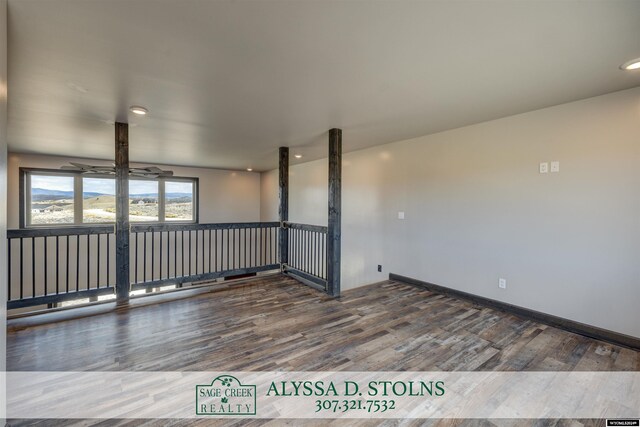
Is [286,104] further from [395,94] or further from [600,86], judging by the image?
[600,86]

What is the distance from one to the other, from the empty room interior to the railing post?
0.03 meters

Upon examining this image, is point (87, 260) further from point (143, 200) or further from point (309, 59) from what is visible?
point (309, 59)

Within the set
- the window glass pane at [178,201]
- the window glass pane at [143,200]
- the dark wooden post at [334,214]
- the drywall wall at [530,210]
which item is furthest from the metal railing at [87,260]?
the drywall wall at [530,210]

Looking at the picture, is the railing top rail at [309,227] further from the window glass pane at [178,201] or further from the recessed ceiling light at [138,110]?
the window glass pane at [178,201]

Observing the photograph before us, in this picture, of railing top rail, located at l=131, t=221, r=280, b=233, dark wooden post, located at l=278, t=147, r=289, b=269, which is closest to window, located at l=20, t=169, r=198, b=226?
railing top rail, located at l=131, t=221, r=280, b=233

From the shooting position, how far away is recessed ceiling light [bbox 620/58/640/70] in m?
2.11

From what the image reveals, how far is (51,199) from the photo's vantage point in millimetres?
6102

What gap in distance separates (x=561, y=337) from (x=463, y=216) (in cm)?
171

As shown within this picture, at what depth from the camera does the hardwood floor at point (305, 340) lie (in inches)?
90.4

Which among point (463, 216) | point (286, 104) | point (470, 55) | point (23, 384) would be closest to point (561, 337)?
point (463, 216)

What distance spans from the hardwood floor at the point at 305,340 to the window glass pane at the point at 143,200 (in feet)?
15.3

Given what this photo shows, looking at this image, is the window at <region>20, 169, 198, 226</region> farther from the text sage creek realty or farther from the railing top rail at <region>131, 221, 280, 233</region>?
the text sage creek realty

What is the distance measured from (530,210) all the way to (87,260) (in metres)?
6.33

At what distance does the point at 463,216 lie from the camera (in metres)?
3.90
